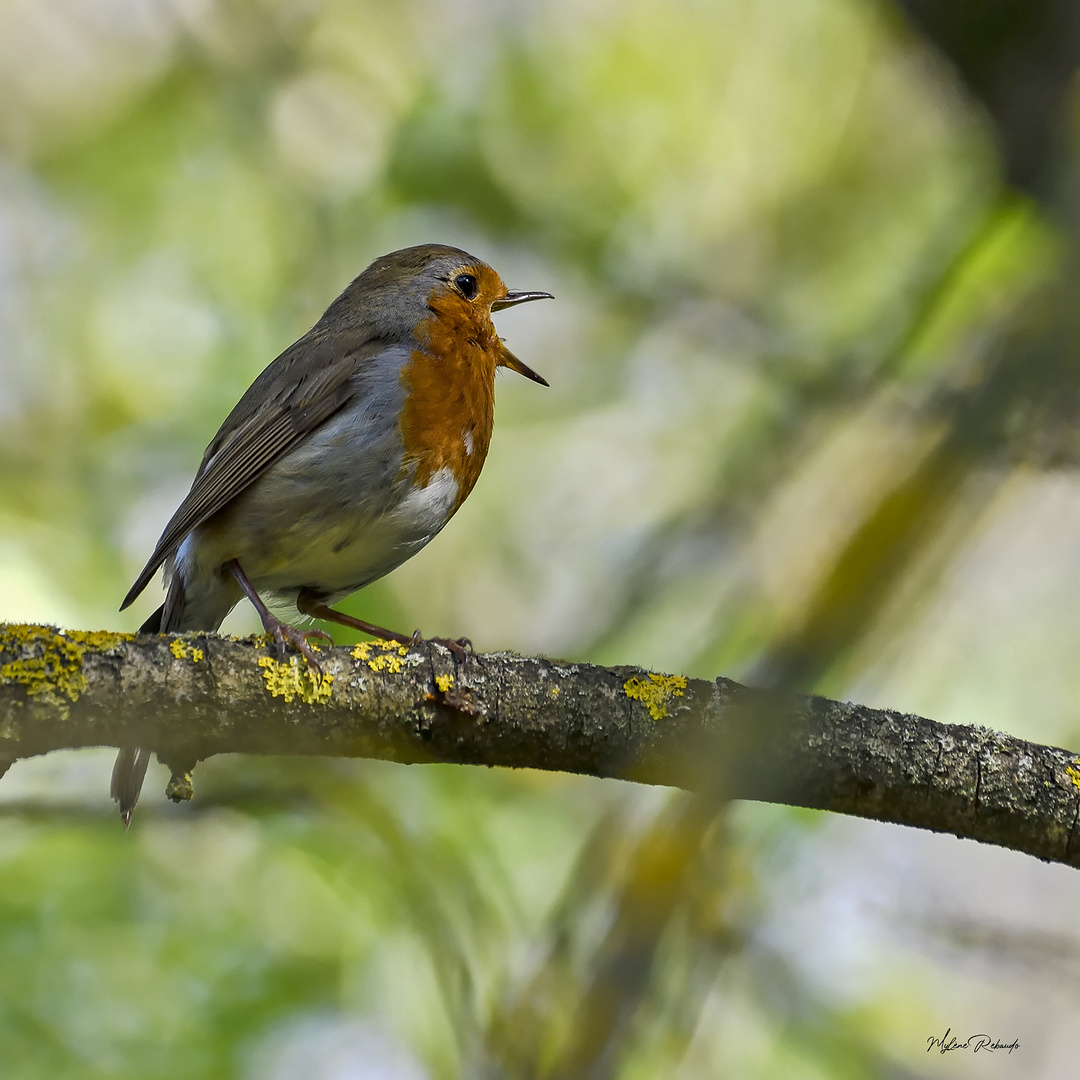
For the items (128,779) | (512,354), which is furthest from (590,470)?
(128,779)

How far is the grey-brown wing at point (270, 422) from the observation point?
4199 mm

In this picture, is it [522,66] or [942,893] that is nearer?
[942,893]

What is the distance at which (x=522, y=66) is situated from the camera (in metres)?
6.21

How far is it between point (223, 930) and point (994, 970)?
8.81 ft

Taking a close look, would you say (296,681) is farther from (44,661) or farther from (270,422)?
(270,422)

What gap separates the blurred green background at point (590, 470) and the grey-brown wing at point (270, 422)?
0.92 m

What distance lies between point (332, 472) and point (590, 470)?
2148mm

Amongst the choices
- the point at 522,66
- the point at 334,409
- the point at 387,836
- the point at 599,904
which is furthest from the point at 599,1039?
the point at 522,66

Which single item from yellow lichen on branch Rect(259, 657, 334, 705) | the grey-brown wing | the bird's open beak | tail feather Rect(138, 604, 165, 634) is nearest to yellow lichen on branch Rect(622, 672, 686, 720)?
yellow lichen on branch Rect(259, 657, 334, 705)

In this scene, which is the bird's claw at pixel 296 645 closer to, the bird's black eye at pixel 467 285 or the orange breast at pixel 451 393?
the orange breast at pixel 451 393

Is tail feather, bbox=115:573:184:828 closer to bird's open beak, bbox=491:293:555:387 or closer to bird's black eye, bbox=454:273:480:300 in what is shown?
bird's open beak, bbox=491:293:555:387

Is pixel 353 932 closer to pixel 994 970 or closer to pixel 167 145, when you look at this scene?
pixel 994 970

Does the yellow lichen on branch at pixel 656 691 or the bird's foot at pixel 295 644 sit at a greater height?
the yellow lichen on branch at pixel 656 691

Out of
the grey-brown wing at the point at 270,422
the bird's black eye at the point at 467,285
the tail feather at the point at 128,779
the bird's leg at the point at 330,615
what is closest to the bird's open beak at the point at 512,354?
the bird's black eye at the point at 467,285
